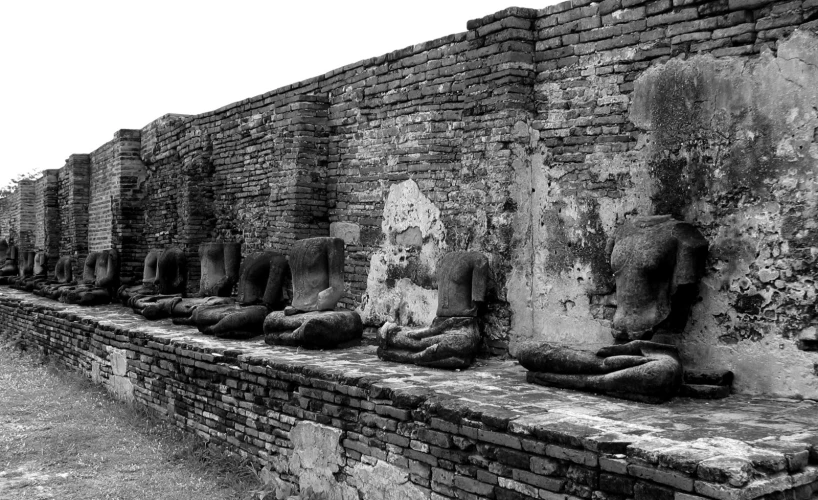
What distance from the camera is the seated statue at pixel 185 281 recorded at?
8305mm

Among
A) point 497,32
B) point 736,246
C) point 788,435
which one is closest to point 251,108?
point 497,32

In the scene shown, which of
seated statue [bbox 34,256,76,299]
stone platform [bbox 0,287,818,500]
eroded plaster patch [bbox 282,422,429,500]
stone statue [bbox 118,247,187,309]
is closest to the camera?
stone platform [bbox 0,287,818,500]

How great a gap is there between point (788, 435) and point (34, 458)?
5.17 m

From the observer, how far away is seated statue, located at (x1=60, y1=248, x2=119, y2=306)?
1112cm

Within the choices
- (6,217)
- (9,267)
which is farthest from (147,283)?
(6,217)

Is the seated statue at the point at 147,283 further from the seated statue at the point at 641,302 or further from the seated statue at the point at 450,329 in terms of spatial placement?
the seated statue at the point at 641,302

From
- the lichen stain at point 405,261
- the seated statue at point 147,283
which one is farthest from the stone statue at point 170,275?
the lichen stain at point 405,261

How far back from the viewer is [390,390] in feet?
14.2

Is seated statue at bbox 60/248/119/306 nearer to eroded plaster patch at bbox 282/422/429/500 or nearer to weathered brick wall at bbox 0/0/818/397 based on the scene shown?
weathered brick wall at bbox 0/0/818/397

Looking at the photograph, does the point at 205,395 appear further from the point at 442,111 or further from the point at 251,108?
the point at 251,108

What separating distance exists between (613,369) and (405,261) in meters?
2.79

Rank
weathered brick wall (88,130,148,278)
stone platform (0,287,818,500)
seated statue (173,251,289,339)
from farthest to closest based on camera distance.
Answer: weathered brick wall (88,130,148,278) < seated statue (173,251,289,339) < stone platform (0,287,818,500)

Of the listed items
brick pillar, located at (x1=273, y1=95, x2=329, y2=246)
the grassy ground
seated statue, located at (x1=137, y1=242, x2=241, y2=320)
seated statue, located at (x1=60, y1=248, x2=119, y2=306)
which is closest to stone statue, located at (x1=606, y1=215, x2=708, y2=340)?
the grassy ground

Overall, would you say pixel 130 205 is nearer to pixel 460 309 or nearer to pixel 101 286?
pixel 101 286
